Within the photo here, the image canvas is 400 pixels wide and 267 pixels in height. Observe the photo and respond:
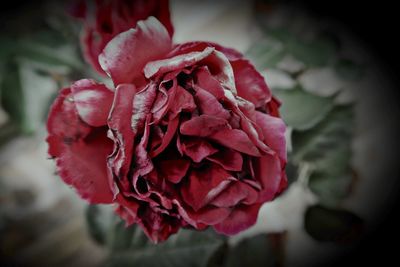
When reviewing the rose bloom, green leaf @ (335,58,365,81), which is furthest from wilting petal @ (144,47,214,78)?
green leaf @ (335,58,365,81)

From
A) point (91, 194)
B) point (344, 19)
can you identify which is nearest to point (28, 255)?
point (91, 194)

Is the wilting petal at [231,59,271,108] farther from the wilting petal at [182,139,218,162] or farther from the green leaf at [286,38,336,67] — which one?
the green leaf at [286,38,336,67]

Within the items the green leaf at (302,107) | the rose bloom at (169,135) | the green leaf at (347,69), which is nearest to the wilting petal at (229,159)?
the rose bloom at (169,135)

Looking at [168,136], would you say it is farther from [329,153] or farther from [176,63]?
[329,153]

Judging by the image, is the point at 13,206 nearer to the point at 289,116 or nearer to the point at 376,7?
the point at 289,116

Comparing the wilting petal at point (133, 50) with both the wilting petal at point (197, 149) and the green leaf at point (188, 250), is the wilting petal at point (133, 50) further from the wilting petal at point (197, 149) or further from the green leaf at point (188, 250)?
the green leaf at point (188, 250)

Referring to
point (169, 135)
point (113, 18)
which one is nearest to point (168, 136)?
point (169, 135)
